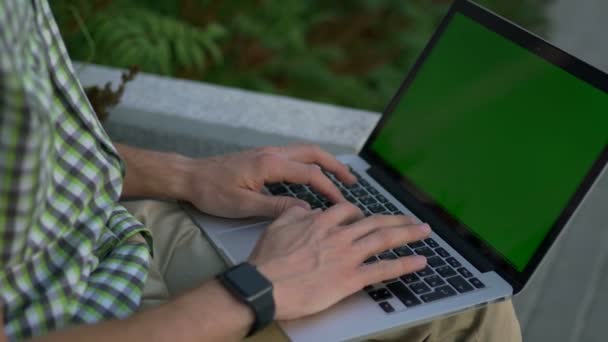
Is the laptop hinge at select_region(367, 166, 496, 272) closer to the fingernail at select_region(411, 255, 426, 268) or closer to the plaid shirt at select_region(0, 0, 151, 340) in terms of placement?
the fingernail at select_region(411, 255, 426, 268)

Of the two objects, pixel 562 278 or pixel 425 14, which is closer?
pixel 562 278

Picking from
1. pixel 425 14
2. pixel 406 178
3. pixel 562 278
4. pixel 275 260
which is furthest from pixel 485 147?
pixel 425 14

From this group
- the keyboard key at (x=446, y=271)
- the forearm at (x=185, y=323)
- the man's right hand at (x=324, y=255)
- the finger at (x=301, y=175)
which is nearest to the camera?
the forearm at (x=185, y=323)

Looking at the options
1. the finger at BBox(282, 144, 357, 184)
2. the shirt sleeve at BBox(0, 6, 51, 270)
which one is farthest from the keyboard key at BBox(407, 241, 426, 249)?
the shirt sleeve at BBox(0, 6, 51, 270)

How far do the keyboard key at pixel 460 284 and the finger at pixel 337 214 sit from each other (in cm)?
26

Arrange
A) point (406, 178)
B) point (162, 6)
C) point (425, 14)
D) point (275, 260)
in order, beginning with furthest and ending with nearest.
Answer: point (425, 14) < point (162, 6) < point (406, 178) < point (275, 260)

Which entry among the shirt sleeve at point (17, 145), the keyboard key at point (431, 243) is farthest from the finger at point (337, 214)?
the shirt sleeve at point (17, 145)

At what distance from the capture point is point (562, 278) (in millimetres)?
3143

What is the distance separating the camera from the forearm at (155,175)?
6.31 ft

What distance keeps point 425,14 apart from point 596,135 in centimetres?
455

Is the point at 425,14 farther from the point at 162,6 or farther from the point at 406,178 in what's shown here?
the point at 406,178

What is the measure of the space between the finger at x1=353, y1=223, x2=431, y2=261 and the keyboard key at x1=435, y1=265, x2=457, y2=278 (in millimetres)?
83

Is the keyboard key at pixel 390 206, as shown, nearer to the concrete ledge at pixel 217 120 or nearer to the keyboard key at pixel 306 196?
the keyboard key at pixel 306 196

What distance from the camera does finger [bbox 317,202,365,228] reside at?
1631mm
